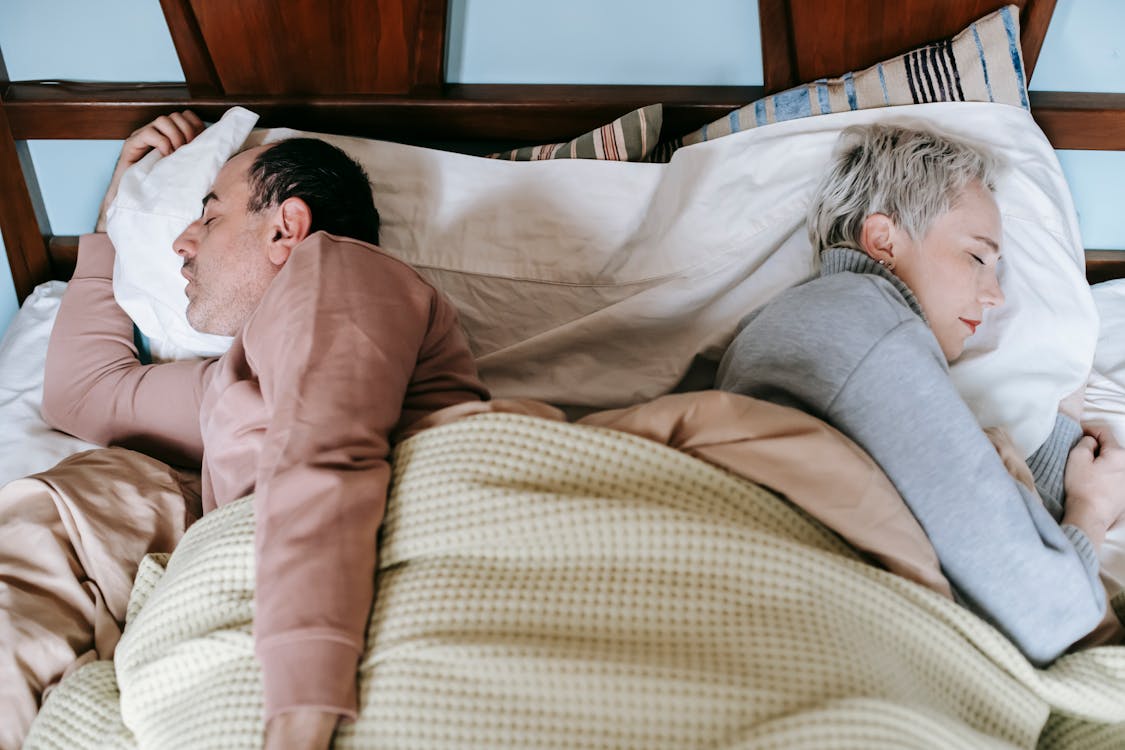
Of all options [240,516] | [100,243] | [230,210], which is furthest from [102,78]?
[240,516]

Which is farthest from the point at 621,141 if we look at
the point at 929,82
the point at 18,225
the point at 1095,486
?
the point at 18,225

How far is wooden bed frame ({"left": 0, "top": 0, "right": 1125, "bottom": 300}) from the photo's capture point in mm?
1360

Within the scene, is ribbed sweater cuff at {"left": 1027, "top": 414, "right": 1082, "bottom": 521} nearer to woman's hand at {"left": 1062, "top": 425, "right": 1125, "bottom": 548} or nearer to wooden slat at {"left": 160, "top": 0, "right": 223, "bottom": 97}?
woman's hand at {"left": 1062, "top": 425, "right": 1125, "bottom": 548}

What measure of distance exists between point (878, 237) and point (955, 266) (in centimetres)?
11

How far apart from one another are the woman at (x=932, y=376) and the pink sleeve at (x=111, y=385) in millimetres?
795

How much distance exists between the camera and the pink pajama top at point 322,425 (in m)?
0.79

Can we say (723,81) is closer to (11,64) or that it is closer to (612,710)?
(612,710)

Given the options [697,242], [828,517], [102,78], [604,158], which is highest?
[102,78]

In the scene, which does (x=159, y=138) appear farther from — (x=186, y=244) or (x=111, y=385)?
(x=111, y=385)

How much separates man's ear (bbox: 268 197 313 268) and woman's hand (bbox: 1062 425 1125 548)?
1.09 meters

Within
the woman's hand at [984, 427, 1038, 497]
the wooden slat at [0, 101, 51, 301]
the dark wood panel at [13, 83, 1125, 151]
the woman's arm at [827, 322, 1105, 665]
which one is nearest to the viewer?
the woman's arm at [827, 322, 1105, 665]

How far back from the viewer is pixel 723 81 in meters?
1.47

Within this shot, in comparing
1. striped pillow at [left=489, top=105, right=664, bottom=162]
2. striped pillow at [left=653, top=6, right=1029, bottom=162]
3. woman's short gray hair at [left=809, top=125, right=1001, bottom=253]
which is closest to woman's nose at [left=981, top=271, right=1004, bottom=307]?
woman's short gray hair at [left=809, top=125, right=1001, bottom=253]

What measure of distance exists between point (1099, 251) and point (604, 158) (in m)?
0.91
